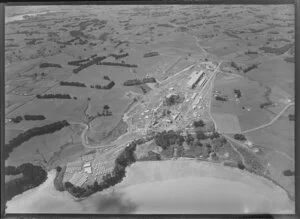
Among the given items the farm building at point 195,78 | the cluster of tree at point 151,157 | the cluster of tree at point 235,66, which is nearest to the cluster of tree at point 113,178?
the cluster of tree at point 151,157

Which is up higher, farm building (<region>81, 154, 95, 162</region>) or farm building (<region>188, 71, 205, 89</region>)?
farm building (<region>188, 71, 205, 89</region>)

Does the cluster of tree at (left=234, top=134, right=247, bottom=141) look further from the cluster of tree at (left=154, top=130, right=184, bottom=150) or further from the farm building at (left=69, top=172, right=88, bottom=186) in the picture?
the farm building at (left=69, top=172, right=88, bottom=186)

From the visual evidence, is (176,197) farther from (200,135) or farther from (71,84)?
(71,84)

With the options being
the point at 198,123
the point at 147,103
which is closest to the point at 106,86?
the point at 147,103

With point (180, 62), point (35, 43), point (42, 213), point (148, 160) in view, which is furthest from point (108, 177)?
point (35, 43)

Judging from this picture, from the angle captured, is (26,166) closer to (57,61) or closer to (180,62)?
(57,61)

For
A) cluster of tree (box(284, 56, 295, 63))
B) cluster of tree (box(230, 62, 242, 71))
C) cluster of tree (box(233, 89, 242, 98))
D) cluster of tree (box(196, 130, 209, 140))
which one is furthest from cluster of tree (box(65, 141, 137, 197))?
cluster of tree (box(284, 56, 295, 63))
